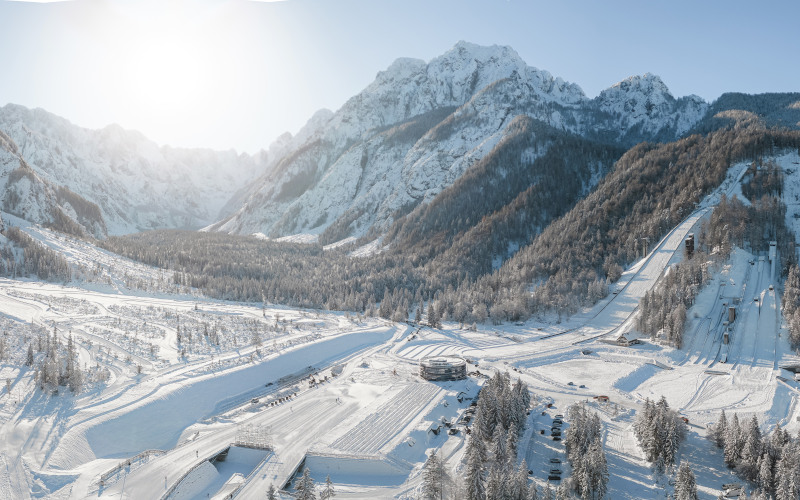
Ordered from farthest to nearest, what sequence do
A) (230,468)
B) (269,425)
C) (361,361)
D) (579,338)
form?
1. (579,338)
2. (361,361)
3. (269,425)
4. (230,468)

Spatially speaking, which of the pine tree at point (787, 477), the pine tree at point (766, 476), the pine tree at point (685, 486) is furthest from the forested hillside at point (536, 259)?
the pine tree at point (685, 486)

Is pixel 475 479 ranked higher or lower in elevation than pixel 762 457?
lower

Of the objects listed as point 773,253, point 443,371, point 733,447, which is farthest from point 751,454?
point 773,253

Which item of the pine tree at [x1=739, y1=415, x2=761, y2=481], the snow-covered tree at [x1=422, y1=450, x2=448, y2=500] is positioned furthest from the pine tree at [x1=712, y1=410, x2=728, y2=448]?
the snow-covered tree at [x1=422, y1=450, x2=448, y2=500]

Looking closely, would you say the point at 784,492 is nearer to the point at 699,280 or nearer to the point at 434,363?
the point at 434,363

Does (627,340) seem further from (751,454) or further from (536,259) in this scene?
(536,259)

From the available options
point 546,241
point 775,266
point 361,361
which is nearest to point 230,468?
point 361,361
